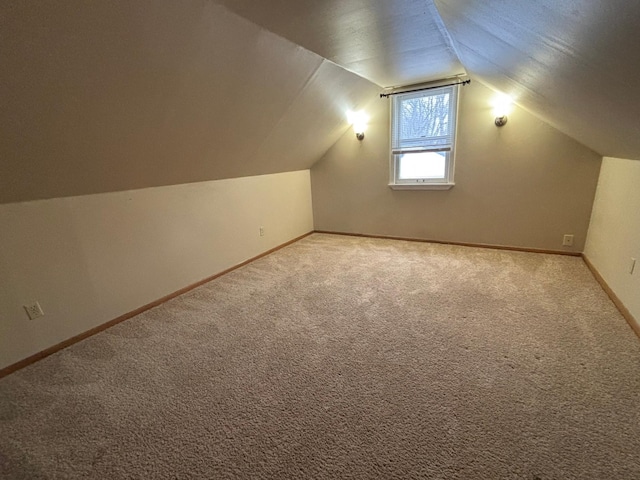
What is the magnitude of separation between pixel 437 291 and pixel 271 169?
244 centimetres

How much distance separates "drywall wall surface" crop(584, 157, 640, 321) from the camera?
2021 mm

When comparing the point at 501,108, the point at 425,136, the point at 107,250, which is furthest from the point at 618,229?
the point at 107,250

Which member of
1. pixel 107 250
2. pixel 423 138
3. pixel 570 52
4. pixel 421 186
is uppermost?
pixel 570 52

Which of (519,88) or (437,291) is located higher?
(519,88)

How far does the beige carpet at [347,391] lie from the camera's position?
1.17m

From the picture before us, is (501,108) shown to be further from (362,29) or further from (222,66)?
(222,66)

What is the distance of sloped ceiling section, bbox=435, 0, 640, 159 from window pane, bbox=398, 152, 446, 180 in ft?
4.78

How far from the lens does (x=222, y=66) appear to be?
1839 mm

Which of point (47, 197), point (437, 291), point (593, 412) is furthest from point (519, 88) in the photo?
point (47, 197)

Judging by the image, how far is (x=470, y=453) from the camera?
1.17 m

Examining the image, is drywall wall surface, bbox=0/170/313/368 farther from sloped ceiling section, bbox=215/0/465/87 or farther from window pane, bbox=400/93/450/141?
window pane, bbox=400/93/450/141

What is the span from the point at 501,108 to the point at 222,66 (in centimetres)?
292

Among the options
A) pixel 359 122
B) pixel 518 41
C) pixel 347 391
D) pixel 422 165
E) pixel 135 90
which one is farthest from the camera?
pixel 359 122

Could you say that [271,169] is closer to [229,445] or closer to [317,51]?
[317,51]
